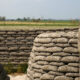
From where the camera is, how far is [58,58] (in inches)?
271

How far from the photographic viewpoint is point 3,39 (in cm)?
1203

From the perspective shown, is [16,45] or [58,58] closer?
[58,58]

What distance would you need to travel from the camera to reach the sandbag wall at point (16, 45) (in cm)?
1177

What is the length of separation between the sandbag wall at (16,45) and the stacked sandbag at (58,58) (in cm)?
443

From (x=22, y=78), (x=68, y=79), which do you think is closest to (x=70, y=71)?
(x=68, y=79)

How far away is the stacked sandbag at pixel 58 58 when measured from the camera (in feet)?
22.2

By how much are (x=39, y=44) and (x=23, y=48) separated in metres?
4.35

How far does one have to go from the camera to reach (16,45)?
11.9 metres

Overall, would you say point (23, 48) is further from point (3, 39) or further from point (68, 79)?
point (68, 79)

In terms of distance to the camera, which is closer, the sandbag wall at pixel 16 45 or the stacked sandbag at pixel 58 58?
the stacked sandbag at pixel 58 58

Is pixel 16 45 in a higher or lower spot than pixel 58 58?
lower

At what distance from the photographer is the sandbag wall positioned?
11.8 meters

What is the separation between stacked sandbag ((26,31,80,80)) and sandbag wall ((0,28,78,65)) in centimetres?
443

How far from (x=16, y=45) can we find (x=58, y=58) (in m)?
5.23
